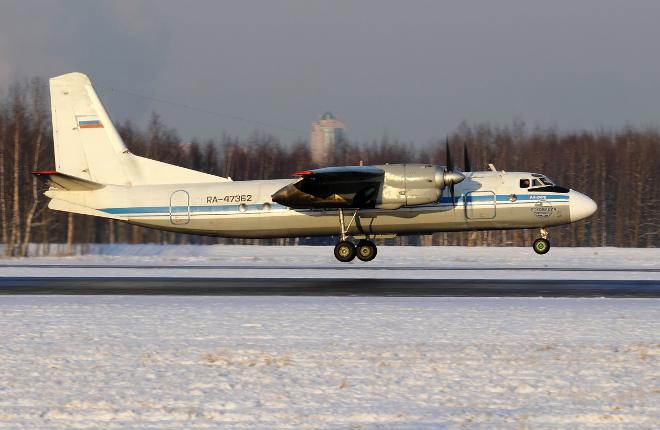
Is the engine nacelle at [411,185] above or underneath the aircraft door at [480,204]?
above

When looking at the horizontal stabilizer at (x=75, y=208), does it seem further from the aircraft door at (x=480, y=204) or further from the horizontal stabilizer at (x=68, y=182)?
the aircraft door at (x=480, y=204)

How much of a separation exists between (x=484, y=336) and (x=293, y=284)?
9.50m

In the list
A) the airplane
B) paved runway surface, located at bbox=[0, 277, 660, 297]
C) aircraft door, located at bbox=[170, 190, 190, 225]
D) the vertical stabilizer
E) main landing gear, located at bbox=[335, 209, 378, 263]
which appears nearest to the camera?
paved runway surface, located at bbox=[0, 277, 660, 297]

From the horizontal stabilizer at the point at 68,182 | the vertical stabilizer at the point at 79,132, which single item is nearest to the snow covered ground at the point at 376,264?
the horizontal stabilizer at the point at 68,182

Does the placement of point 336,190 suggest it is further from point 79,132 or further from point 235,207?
point 79,132

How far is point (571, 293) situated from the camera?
20203 mm

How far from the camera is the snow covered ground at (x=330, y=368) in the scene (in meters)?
9.65

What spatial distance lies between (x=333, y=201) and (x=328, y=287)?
27.5 ft

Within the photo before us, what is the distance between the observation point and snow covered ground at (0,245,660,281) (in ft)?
88.2

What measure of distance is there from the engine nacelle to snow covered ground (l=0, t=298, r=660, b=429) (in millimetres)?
12194

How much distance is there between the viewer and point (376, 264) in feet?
107

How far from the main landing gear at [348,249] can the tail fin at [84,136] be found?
7.25 m

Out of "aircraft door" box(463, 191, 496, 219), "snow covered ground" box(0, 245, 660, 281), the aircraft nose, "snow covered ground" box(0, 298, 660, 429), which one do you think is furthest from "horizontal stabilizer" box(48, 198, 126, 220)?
the aircraft nose

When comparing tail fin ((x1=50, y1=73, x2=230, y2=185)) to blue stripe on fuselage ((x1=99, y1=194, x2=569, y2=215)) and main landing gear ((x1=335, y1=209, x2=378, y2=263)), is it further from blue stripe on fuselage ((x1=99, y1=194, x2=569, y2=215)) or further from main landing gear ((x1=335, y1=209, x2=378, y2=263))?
main landing gear ((x1=335, y1=209, x2=378, y2=263))
